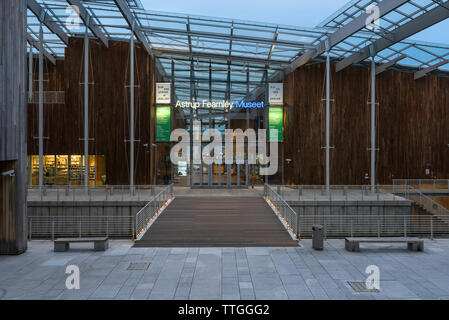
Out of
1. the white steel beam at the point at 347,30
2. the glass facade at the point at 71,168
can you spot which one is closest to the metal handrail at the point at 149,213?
the glass facade at the point at 71,168

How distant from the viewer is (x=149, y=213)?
1366cm

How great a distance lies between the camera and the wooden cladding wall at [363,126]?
23703 millimetres

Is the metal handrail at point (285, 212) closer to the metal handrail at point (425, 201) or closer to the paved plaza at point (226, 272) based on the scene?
the paved plaza at point (226, 272)

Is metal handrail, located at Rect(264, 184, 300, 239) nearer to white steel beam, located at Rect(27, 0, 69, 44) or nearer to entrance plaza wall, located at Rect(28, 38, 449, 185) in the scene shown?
entrance plaza wall, located at Rect(28, 38, 449, 185)

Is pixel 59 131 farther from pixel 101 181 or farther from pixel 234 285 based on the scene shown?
pixel 234 285

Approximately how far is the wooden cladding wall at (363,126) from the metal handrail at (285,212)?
248 inches

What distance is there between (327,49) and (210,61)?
7.83 m

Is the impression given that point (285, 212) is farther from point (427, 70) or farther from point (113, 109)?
point (427, 70)

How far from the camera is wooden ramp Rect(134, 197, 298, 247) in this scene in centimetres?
1105

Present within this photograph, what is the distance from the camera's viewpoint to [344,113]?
23922 mm

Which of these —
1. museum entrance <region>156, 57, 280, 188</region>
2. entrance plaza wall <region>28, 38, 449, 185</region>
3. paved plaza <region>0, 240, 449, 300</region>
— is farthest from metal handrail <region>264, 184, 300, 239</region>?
entrance plaza wall <region>28, 38, 449, 185</region>

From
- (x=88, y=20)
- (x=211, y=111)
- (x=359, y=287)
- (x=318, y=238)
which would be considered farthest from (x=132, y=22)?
(x=359, y=287)

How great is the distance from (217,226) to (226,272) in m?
4.85
